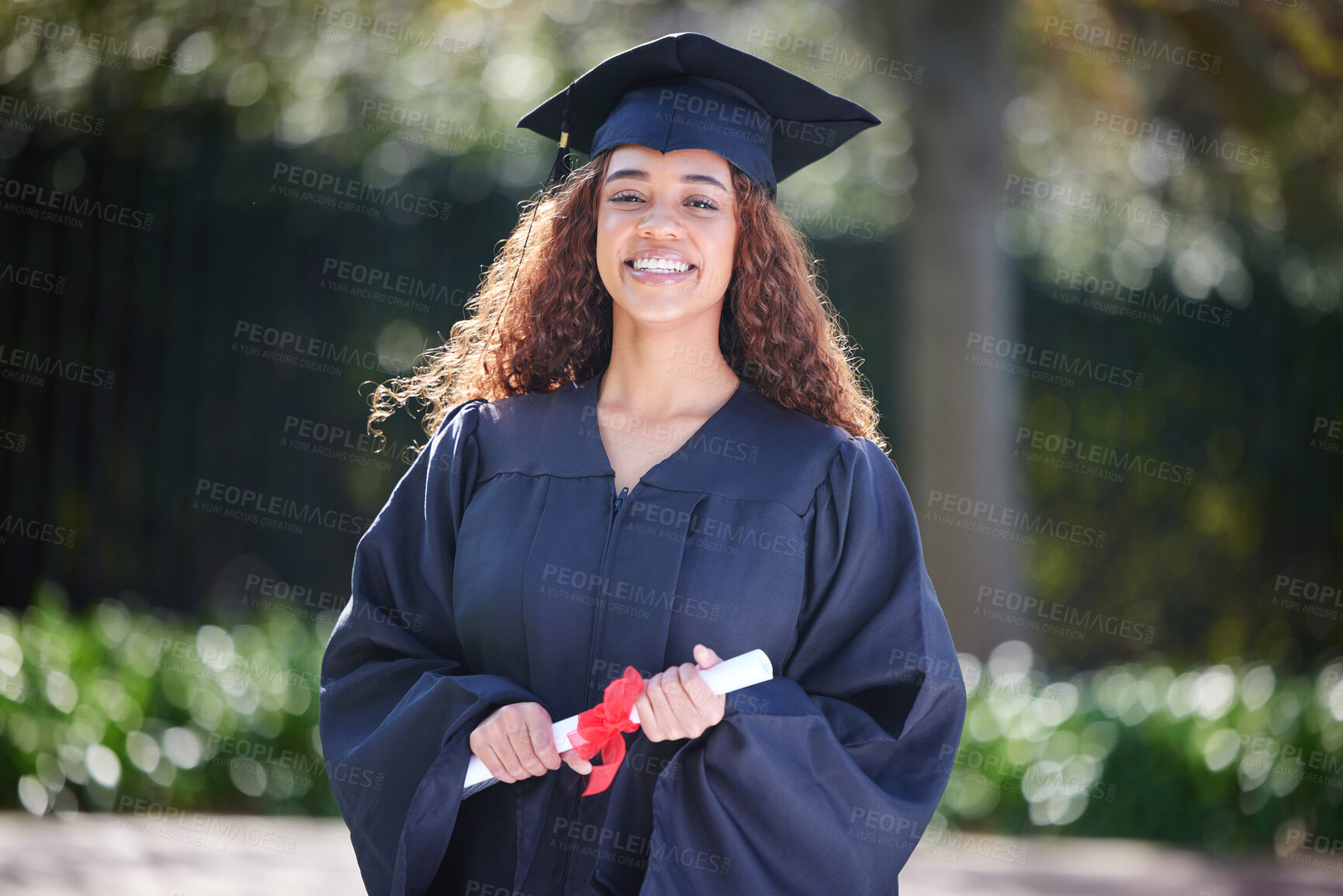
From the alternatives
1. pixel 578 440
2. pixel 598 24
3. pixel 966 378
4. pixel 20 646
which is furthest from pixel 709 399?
pixel 598 24

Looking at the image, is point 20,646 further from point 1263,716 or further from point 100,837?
point 1263,716

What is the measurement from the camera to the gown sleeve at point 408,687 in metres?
1.95

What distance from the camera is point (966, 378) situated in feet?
21.4
